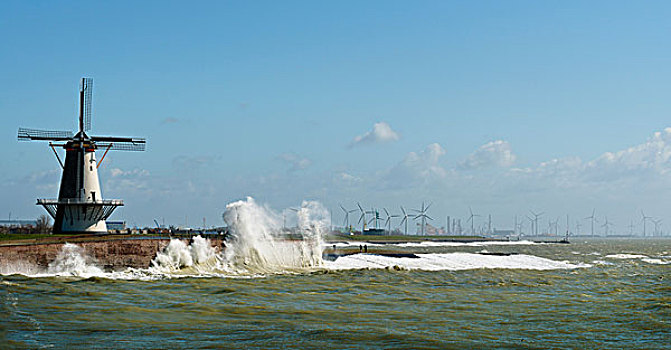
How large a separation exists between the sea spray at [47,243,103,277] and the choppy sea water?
18 centimetres

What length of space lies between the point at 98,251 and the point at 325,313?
21.6m

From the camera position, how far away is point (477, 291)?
30.2m

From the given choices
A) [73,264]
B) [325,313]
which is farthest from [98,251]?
[325,313]

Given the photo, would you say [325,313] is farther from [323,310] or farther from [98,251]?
[98,251]

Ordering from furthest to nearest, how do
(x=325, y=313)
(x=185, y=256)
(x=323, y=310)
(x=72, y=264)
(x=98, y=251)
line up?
(x=185, y=256), (x=98, y=251), (x=72, y=264), (x=323, y=310), (x=325, y=313)

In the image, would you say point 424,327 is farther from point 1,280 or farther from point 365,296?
point 1,280

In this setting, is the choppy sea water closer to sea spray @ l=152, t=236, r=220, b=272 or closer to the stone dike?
the stone dike

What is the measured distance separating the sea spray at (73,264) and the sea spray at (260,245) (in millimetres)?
9456

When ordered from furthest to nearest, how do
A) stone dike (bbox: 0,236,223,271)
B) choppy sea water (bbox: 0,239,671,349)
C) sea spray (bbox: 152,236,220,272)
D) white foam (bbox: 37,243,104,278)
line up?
sea spray (bbox: 152,236,220,272), white foam (bbox: 37,243,104,278), stone dike (bbox: 0,236,223,271), choppy sea water (bbox: 0,239,671,349)

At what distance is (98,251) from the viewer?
38.0 meters

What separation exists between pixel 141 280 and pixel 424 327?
1848cm

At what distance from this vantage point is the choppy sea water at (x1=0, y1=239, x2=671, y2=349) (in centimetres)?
1593

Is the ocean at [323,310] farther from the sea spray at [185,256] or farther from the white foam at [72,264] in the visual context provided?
the sea spray at [185,256]

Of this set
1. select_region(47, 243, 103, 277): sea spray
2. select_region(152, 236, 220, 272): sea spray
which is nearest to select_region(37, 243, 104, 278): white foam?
select_region(47, 243, 103, 277): sea spray
